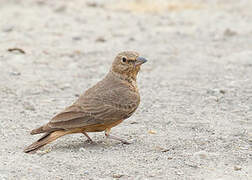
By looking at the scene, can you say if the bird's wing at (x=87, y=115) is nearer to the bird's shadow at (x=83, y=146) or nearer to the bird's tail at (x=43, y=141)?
the bird's tail at (x=43, y=141)

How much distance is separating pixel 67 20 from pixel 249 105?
6309 mm

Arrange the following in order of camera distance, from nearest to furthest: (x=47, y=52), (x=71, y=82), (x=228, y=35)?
(x=71, y=82) < (x=47, y=52) < (x=228, y=35)

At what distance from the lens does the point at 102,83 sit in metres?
6.05

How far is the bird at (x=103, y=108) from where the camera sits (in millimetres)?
5488

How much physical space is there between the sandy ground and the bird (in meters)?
0.19

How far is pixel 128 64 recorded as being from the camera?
20.1 feet

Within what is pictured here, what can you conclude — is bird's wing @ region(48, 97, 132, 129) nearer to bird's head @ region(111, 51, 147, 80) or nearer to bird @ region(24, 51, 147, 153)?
bird @ region(24, 51, 147, 153)

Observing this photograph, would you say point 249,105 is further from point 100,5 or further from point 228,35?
point 100,5

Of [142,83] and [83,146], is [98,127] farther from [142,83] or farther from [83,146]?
[142,83]

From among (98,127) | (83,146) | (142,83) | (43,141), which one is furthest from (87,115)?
(142,83)

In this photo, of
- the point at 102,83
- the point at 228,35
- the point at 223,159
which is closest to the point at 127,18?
the point at 228,35

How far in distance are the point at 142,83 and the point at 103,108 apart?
290cm

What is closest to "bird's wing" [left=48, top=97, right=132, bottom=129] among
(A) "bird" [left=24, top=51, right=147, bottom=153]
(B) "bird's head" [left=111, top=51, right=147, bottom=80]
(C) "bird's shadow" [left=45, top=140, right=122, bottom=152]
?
(A) "bird" [left=24, top=51, right=147, bottom=153]

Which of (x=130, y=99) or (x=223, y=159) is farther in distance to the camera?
(x=130, y=99)
